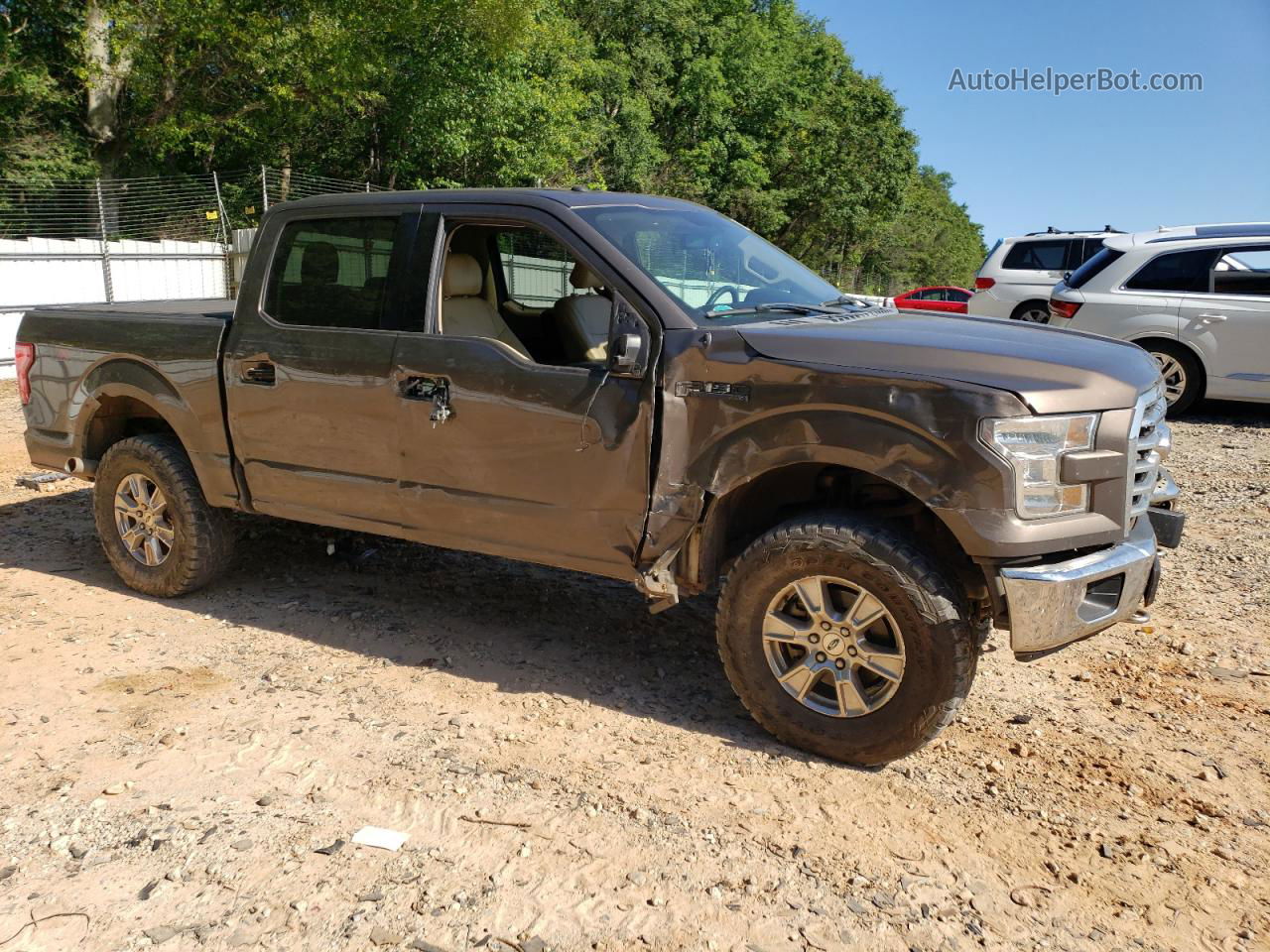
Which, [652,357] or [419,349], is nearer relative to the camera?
[652,357]

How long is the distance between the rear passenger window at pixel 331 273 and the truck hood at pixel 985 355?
174 centimetres

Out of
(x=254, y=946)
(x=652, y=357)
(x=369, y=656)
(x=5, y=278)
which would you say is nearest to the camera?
(x=254, y=946)

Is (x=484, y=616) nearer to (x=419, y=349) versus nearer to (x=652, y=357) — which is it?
(x=419, y=349)

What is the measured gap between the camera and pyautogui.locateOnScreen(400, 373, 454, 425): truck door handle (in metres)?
4.25

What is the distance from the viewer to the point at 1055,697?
4.28 meters

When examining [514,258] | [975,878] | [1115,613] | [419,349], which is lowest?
[975,878]

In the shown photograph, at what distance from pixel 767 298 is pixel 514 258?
49.3 inches

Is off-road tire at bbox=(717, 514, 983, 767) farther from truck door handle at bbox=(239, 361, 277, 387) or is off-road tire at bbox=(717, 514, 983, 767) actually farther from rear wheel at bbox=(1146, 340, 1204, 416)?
rear wheel at bbox=(1146, 340, 1204, 416)

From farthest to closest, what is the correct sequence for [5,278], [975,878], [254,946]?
1. [5,278]
2. [975,878]
3. [254,946]

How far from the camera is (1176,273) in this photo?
401 inches

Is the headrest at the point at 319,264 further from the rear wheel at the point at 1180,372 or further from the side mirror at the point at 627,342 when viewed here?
the rear wheel at the point at 1180,372

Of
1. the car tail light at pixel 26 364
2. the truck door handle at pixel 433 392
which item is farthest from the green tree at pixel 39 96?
the truck door handle at pixel 433 392

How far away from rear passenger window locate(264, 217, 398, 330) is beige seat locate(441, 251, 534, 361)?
27 cm

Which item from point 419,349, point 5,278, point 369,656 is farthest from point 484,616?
point 5,278
